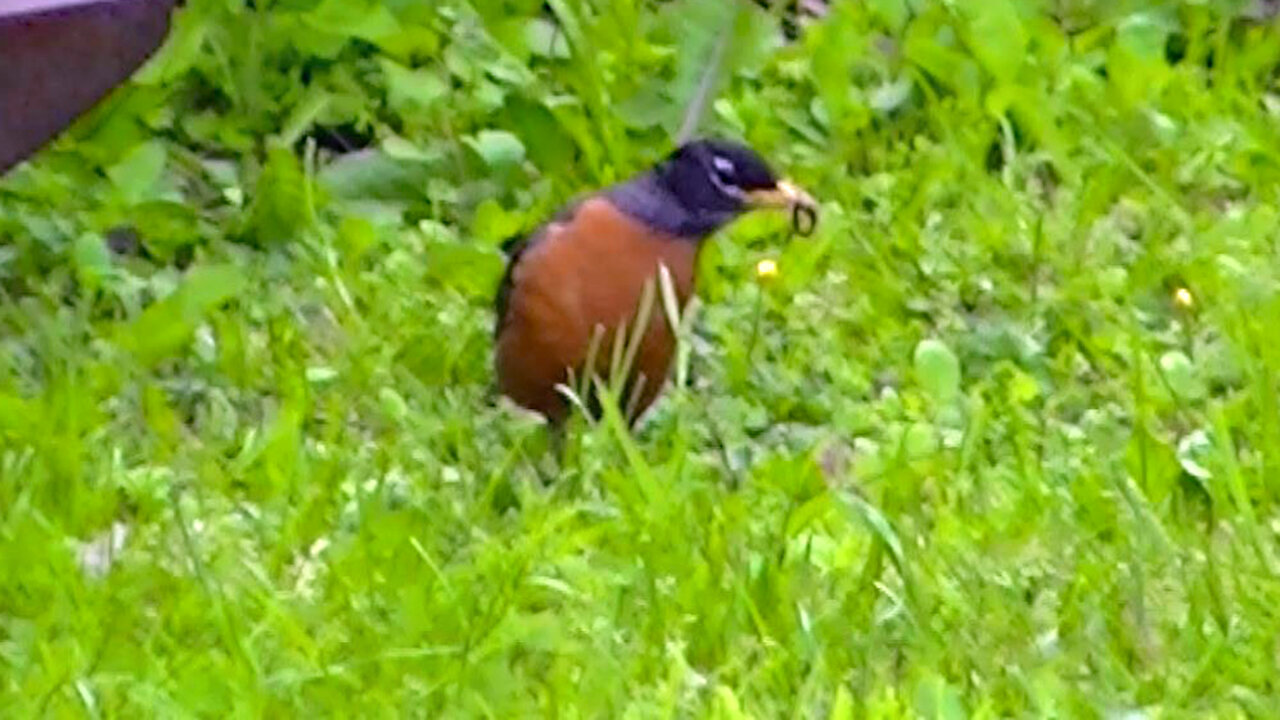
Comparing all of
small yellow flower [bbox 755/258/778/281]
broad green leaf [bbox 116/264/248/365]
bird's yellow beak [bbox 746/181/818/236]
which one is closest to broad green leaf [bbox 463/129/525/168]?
small yellow flower [bbox 755/258/778/281]

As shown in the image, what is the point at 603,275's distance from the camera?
15.5ft

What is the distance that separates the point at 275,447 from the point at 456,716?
102cm

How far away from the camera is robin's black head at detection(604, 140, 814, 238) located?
190 inches

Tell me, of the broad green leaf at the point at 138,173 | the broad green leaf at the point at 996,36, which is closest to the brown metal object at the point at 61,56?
the broad green leaf at the point at 138,173

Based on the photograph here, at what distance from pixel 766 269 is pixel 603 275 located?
29.2 inches

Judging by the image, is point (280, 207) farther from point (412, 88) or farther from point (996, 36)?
point (996, 36)

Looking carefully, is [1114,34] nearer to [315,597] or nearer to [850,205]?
[850,205]

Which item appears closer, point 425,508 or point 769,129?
point 425,508

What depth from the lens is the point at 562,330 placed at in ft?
15.4

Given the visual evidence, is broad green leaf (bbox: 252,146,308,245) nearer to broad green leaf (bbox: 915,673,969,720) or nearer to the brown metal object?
the brown metal object

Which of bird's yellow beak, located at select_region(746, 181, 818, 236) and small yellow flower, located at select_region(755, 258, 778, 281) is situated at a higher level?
bird's yellow beak, located at select_region(746, 181, 818, 236)

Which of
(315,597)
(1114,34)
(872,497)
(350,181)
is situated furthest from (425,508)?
(1114,34)

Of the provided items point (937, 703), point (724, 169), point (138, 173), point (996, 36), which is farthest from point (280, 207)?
point (937, 703)

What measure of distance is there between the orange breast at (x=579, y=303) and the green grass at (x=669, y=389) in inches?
3.6
